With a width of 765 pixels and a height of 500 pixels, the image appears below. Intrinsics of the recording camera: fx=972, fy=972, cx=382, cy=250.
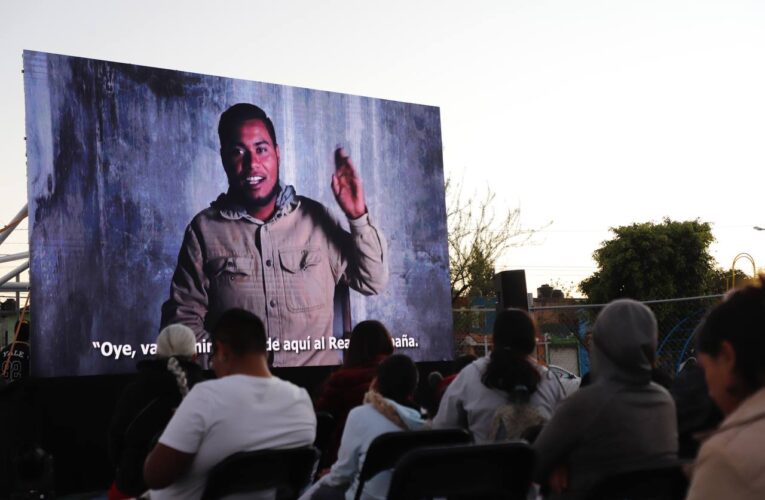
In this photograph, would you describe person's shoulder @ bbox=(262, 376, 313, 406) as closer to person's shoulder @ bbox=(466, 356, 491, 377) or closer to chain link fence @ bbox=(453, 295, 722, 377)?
person's shoulder @ bbox=(466, 356, 491, 377)

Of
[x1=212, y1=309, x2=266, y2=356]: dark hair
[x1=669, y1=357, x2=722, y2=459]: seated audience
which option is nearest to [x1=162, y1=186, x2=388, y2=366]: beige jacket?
[x1=212, y1=309, x2=266, y2=356]: dark hair

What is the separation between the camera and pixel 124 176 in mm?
8867

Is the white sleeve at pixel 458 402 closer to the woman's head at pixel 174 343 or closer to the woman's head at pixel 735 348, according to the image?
the woman's head at pixel 174 343

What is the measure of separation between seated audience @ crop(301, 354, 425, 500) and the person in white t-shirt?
499mm

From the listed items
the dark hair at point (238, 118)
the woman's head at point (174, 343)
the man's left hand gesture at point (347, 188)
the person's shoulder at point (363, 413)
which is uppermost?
the dark hair at point (238, 118)

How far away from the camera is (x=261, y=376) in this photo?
132 inches

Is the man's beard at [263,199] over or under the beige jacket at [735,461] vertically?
over

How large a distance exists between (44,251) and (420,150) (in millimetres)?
4450

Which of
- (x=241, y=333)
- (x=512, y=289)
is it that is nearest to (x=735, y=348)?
(x=241, y=333)

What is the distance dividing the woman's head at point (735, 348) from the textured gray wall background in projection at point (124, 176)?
750cm

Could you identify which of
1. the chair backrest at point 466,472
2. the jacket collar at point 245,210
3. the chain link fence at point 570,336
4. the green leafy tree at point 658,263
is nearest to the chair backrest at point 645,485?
the chair backrest at point 466,472

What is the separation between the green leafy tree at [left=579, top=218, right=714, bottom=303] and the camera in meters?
35.5

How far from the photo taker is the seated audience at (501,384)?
3.96 meters

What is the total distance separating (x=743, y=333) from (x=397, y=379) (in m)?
2.56
